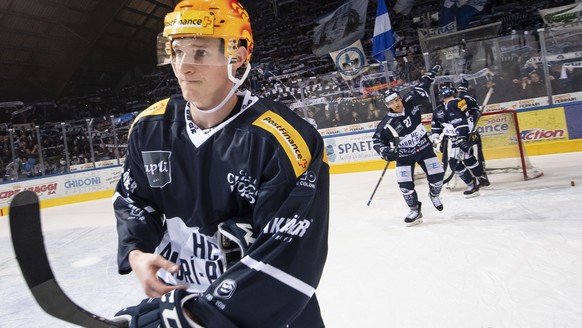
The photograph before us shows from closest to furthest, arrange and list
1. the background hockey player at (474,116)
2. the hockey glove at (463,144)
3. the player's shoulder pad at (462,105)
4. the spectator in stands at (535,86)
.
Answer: the hockey glove at (463,144) < the player's shoulder pad at (462,105) < the background hockey player at (474,116) < the spectator in stands at (535,86)

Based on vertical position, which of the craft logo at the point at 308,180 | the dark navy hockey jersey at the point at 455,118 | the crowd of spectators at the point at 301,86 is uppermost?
the crowd of spectators at the point at 301,86

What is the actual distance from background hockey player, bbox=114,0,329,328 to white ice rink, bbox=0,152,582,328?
1499mm

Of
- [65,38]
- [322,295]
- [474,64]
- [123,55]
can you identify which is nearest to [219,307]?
[322,295]

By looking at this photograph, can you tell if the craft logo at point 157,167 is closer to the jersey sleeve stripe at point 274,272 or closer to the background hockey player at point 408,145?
the jersey sleeve stripe at point 274,272

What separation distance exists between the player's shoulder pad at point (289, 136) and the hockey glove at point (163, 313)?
13.6 inches

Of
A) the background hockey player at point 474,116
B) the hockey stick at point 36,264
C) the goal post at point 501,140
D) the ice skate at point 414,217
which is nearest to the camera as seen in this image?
the hockey stick at point 36,264

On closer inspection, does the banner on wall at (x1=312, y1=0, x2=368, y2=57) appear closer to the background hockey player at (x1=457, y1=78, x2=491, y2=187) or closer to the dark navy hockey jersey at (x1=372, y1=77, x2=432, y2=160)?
the background hockey player at (x1=457, y1=78, x2=491, y2=187)

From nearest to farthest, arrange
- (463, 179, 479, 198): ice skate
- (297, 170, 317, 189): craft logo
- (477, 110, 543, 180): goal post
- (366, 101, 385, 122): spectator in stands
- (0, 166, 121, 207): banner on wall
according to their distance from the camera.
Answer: (297, 170, 317, 189): craft logo → (463, 179, 479, 198): ice skate → (477, 110, 543, 180): goal post → (366, 101, 385, 122): spectator in stands → (0, 166, 121, 207): banner on wall

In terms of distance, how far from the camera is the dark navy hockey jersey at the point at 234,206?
852 millimetres

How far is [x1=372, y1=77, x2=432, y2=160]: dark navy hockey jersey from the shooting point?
468 cm

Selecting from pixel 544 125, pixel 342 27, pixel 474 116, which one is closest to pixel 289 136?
pixel 474 116

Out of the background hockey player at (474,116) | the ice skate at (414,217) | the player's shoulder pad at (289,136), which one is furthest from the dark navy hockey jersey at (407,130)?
the player's shoulder pad at (289,136)

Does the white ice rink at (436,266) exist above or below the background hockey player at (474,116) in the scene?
below

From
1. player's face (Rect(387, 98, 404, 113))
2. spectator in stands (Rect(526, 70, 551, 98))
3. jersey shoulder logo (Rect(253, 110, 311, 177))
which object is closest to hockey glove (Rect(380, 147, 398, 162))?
player's face (Rect(387, 98, 404, 113))
